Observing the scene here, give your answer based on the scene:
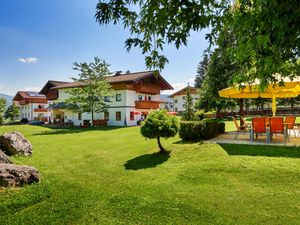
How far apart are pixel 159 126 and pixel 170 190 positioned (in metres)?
4.17

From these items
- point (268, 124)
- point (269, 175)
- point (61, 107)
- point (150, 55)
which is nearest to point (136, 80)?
point (61, 107)

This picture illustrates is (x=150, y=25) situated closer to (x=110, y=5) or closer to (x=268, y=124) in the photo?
(x=110, y=5)

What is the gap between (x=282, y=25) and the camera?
2762 mm

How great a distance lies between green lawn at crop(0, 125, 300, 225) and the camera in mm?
5348

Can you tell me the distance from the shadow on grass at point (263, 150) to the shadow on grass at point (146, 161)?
2.52m

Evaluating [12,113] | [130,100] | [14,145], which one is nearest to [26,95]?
[12,113]

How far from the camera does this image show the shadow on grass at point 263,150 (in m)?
9.14

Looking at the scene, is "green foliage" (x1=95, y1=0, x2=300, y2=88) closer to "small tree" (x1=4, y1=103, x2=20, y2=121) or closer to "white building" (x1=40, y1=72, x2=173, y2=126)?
"white building" (x1=40, y1=72, x2=173, y2=126)

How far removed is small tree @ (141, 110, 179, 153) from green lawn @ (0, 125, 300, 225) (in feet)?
2.88

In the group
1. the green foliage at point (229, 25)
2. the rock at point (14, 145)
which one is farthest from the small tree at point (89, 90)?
the green foliage at point (229, 25)

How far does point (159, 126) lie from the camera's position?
10.7 meters

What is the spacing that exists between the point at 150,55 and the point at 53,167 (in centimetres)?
764

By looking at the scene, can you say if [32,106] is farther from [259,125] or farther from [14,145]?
[259,125]

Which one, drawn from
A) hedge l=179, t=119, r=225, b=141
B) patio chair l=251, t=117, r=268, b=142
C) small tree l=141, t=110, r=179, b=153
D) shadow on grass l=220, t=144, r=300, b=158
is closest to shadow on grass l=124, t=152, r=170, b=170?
small tree l=141, t=110, r=179, b=153
